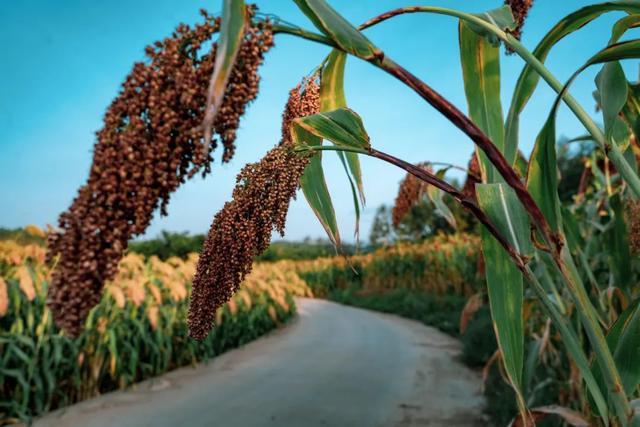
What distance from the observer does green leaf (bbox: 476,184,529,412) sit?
3.69 ft

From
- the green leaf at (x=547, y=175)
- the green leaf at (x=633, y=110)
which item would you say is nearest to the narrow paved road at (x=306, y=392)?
the green leaf at (x=633, y=110)

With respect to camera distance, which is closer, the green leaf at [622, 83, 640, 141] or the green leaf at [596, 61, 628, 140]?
the green leaf at [596, 61, 628, 140]

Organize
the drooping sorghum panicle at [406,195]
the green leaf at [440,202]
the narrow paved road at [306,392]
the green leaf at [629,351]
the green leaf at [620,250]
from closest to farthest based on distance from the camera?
1. the green leaf at [629,351]
2. the green leaf at [440,202]
3. the green leaf at [620,250]
4. the drooping sorghum panicle at [406,195]
5. the narrow paved road at [306,392]

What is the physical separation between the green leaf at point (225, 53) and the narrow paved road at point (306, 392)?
129 inches

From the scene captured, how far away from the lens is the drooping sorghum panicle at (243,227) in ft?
3.50

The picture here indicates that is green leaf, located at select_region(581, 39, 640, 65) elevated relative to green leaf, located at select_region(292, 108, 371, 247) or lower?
elevated

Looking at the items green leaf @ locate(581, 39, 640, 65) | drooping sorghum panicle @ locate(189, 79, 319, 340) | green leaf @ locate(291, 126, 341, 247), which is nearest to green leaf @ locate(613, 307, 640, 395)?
green leaf @ locate(581, 39, 640, 65)

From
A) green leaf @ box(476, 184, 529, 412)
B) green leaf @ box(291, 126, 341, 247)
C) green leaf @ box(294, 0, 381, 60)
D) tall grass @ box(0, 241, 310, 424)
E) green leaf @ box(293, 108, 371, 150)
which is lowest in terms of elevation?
tall grass @ box(0, 241, 310, 424)

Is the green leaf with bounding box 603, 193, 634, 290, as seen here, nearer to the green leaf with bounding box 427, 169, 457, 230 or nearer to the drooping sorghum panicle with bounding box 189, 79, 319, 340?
the green leaf with bounding box 427, 169, 457, 230

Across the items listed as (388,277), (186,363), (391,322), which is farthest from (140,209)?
(388,277)

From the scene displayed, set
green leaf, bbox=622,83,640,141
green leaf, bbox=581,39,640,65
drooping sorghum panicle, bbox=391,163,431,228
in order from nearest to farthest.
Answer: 1. green leaf, bbox=581,39,640,65
2. green leaf, bbox=622,83,640,141
3. drooping sorghum panicle, bbox=391,163,431,228

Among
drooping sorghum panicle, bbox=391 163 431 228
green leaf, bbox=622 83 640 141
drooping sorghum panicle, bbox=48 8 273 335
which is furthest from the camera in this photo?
drooping sorghum panicle, bbox=391 163 431 228

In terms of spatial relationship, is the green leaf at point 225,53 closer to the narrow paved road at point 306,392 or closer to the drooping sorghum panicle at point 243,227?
the drooping sorghum panicle at point 243,227

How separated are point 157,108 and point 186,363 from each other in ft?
16.8
